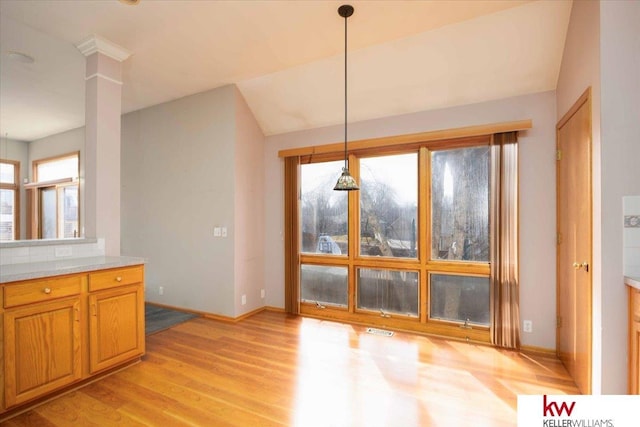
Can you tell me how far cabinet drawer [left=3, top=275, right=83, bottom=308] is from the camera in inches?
78.2

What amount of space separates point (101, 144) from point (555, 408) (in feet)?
13.4

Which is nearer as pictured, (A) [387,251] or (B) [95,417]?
(B) [95,417]

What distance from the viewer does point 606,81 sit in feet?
6.18

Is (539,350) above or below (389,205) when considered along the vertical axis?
below

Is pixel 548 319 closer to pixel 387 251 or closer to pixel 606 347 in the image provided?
pixel 606 347

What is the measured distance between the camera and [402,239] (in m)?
3.68

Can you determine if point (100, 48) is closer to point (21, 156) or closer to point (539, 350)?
point (539, 350)

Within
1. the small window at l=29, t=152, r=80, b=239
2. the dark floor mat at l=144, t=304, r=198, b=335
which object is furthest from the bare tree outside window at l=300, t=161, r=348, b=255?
the small window at l=29, t=152, r=80, b=239

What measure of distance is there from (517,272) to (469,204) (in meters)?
0.84

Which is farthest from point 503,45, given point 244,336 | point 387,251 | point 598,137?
point 244,336

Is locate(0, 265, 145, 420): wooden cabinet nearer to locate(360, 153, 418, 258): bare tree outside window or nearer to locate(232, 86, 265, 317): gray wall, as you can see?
locate(232, 86, 265, 317): gray wall

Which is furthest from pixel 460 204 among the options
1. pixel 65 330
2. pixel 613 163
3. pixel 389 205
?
pixel 65 330

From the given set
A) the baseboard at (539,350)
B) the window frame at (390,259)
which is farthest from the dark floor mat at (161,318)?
the baseboard at (539,350)

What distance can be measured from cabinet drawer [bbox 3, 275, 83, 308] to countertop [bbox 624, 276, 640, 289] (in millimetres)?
3757
